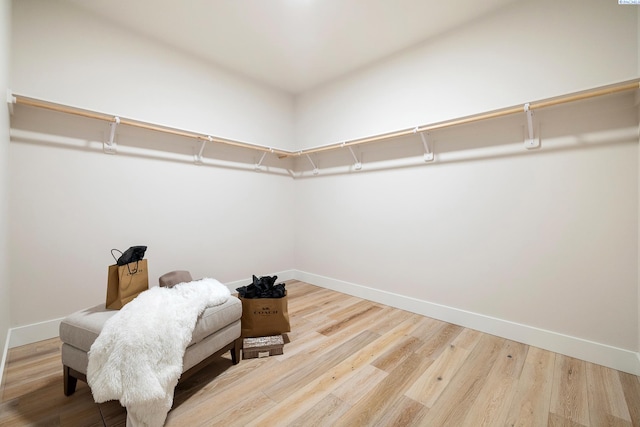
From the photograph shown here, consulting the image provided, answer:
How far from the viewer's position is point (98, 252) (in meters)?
2.05

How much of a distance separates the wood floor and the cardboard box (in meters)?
0.04

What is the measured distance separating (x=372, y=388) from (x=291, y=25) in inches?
103

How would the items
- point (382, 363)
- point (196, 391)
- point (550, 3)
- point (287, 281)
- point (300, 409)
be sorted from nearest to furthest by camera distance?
1. point (300, 409)
2. point (196, 391)
3. point (382, 363)
4. point (550, 3)
5. point (287, 281)

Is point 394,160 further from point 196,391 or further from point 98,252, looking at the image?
point 98,252

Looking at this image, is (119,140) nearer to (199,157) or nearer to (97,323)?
(199,157)

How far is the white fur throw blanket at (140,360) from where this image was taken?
1.01 meters

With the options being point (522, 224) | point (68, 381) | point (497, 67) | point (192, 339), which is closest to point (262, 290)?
point (192, 339)

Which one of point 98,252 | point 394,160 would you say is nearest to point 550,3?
point 394,160

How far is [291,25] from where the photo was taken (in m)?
2.17

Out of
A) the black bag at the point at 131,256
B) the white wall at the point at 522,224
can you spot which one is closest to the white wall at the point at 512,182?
the white wall at the point at 522,224

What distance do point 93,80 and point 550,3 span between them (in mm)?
3303

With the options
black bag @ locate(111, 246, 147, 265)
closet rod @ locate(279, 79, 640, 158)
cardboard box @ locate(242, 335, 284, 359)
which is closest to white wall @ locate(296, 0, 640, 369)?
closet rod @ locate(279, 79, 640, 158)

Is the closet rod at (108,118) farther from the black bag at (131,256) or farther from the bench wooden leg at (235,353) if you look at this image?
the bench wooden leg at (235,353)

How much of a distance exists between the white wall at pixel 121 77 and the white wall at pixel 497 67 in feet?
3.94
